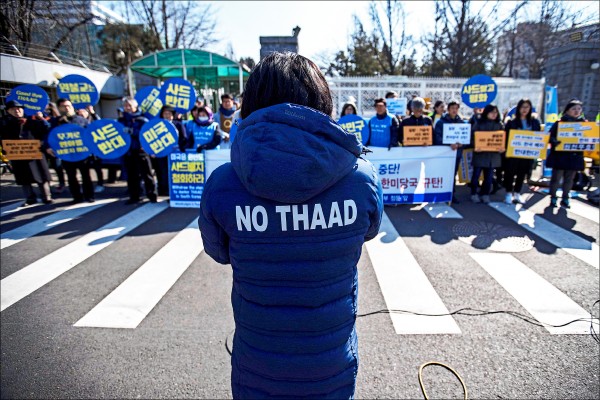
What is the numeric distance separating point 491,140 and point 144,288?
7.11 m

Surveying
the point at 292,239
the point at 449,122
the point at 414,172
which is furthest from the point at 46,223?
the point at 449,122

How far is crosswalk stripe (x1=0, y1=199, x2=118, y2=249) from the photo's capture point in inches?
225

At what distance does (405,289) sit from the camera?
4012 mm

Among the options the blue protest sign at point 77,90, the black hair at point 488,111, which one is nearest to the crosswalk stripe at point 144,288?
the blue protest sign at point 77,90

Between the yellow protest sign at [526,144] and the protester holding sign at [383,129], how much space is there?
244cm

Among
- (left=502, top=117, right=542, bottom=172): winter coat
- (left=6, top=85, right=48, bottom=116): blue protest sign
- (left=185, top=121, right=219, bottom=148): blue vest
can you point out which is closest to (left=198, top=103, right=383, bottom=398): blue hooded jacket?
(left=185, top=121, right=219, bottom=148): blue vest

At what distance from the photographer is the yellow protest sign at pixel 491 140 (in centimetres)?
→ 711

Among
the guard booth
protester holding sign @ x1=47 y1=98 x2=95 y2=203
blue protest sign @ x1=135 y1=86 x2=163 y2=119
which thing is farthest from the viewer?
the guard booth

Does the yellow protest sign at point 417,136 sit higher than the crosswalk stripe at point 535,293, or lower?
higher

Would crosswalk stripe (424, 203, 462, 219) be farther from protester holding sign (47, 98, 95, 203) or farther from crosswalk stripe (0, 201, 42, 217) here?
crosswalk stripe (0, 201, 42, 217)

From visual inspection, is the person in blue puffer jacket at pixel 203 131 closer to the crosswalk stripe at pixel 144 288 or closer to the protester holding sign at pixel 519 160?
the crosswalk stripe at pixel 144 288

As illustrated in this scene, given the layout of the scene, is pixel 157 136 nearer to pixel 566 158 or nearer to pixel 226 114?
pixel 226 114

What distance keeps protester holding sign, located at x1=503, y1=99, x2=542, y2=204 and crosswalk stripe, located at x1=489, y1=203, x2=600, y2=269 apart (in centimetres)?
59

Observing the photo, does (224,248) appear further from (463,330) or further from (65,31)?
(65,31)
